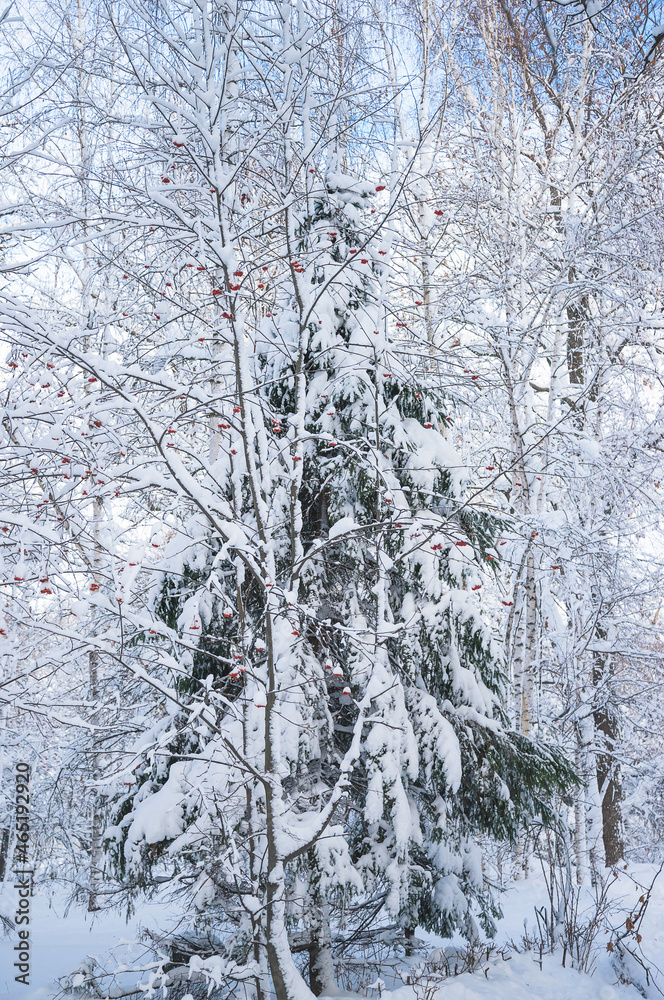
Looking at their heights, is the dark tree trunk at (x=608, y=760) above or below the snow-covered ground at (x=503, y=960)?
above

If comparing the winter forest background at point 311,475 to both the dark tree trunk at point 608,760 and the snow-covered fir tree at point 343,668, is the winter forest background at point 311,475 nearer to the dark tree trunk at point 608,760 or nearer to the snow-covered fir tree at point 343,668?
the snow-covered fir tree at point 343,668

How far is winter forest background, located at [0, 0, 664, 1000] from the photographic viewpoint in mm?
3711

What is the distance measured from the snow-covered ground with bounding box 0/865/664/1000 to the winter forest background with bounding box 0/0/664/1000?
20 cm

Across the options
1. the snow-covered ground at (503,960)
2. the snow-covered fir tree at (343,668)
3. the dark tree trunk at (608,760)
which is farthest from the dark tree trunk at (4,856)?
the snow-covered fir tree at (343,668)

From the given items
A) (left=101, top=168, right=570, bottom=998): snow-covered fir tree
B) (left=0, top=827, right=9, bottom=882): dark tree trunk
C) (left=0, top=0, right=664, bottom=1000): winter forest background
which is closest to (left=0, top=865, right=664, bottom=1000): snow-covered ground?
(left=0, top=0, right=664, bottom=1000): winter forest background

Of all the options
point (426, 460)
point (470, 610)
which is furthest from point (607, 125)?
point (470, 610)

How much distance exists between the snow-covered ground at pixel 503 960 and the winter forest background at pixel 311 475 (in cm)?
20

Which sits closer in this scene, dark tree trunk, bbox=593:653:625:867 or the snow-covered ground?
the snow-covered ground

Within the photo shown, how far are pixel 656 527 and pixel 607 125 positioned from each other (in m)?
5.16

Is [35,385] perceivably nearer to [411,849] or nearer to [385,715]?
[385,715]

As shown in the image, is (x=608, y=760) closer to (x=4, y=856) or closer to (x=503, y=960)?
(x=503, y=960)

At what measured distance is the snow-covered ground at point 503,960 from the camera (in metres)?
4.93

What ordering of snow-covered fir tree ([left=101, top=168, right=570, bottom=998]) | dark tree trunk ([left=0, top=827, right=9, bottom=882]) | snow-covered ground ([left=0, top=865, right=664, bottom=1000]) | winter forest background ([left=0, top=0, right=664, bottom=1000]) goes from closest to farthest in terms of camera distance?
winter forest background ([left=0, top=0, right=664, bottom=1000]) → snow-covered fir tree ([left=101, top=168, right=570, bottom=998]) → snow-covered ground ([left=0, top=865, right=664, bottom=1000]) → dark tree trunk ([left=0, top=827, right=9, bottom=882])

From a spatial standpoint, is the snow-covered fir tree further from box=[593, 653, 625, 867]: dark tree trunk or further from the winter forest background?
box=[593, 653, 625, 867]: dark tree trunk
